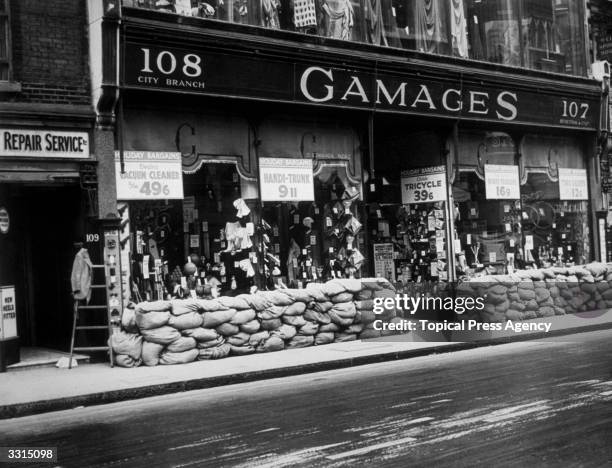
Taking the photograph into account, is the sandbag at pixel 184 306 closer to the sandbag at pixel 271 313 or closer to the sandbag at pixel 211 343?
the sandbag at pixel 211 343

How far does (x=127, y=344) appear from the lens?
1186 centimetres

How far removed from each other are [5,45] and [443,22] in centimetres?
941

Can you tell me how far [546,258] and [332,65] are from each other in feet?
26.2

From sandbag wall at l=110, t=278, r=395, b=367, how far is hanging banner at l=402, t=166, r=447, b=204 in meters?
3.44

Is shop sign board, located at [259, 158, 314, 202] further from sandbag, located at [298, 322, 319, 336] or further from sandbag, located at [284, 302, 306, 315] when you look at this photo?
sandbag, located at [298, 322, 319, 336]

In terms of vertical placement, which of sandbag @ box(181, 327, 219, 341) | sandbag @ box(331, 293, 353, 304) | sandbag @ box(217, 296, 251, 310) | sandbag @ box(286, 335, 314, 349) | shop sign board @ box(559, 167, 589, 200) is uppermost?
shop sign board @ box(559, 167, 589, 200)

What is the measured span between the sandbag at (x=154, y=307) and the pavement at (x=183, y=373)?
A: 0.86m

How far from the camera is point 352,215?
52.3ft

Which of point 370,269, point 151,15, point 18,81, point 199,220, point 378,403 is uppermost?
point 151,15

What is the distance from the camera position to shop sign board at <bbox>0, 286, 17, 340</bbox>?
11.8 m

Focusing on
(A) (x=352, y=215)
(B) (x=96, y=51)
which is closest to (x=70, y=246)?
(B) (x=96, y=51)

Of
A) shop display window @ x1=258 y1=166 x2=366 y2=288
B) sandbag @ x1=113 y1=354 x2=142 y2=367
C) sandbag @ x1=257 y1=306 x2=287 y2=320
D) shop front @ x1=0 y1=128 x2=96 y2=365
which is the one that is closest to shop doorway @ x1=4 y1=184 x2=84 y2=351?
shop front @ x1=0 y1=128 x2=96 y2=365

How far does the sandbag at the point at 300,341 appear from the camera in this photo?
13391 mm

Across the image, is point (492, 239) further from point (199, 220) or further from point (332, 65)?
point (199, 220)
